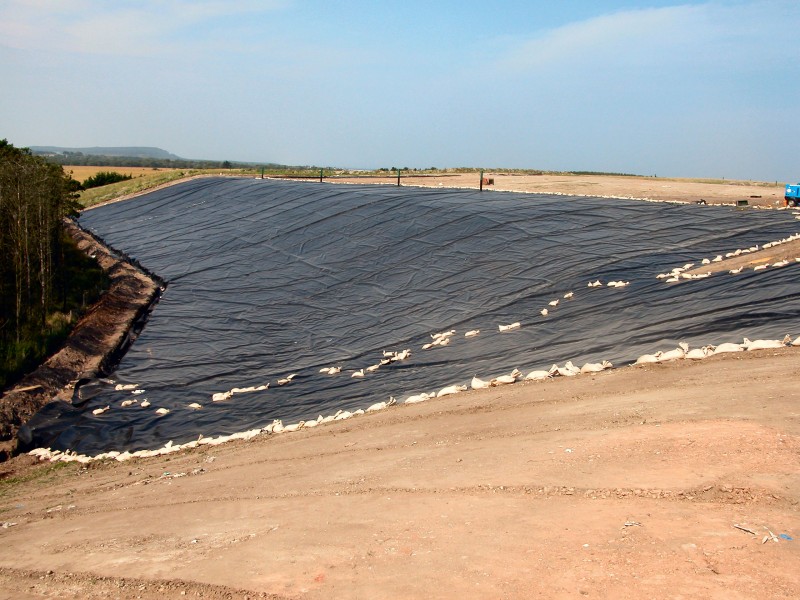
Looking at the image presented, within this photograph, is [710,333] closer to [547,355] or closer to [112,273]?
[547,355]

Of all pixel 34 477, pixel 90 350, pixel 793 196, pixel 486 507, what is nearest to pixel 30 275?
pixel 90 350

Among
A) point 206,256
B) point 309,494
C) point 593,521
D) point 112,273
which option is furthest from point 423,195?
point 593,521

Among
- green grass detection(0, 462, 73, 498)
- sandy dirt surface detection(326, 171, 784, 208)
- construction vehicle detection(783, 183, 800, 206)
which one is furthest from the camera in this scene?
sandy dirt surface detection(326, 171, 784, 208)

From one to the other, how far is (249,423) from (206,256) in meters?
13.1

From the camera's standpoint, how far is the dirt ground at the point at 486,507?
4875mm

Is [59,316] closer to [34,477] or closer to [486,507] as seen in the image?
[34,477]

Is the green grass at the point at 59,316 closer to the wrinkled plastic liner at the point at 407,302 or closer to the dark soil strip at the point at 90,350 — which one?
the dark soil strip at the point at 90,350

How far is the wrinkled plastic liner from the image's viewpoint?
37.3 feet

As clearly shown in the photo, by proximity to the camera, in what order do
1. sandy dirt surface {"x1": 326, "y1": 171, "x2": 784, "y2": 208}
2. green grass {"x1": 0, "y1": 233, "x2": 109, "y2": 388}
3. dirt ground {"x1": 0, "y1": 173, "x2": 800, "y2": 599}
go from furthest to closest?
sandy dirt surface {"x1": 326, "y1": 171, "x2": 784, "y2": 208} → green grass {"x1": 0, "y1": 233, "x2": 109, "y2": 388} → dirt ground {"x1": 0, "y1": 173, "x2": 800, "y2": 599}

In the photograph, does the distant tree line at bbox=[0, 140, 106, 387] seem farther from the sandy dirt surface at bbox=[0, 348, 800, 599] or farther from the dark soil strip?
the sandy dirt surface at bbox=[0, 348, 800, 599]

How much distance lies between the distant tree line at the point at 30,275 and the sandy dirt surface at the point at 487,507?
777 centimetres

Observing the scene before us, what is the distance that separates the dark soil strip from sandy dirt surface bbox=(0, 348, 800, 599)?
3.83m

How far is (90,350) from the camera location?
52.4ft

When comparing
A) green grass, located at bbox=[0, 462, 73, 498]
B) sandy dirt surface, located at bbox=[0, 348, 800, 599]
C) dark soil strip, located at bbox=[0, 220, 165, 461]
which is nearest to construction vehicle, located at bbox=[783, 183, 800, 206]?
sandy dirt surface, located at bbox=[0, 348, 800, 599]
